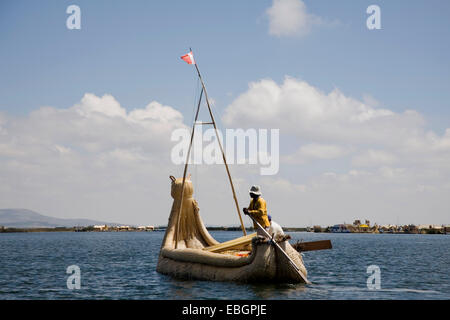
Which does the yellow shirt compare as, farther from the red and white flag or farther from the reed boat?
the red and white flag

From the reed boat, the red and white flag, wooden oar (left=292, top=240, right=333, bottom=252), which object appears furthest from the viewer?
the red and white flag

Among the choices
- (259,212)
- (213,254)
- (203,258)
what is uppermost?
(259,212)

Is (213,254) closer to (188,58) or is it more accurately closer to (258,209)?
(258,209)

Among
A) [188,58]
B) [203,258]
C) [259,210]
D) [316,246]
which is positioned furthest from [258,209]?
[188,58]

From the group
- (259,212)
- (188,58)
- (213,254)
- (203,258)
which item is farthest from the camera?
(188,58)

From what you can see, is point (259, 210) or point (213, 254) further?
point (213, 254)

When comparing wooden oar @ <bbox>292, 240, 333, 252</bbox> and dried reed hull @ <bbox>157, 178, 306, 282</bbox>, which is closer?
dried reed hull @ <bbox>157, 178, 306, 282</bbox>

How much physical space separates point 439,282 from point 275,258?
10.8 meters

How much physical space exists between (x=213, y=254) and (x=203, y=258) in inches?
22.6

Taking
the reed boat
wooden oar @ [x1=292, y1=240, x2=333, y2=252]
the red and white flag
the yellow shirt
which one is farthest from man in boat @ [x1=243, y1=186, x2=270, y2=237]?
the red and white flag

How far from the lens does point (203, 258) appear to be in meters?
19.2

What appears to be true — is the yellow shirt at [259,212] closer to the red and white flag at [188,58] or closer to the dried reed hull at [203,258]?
the dried reed hull at [203,258]

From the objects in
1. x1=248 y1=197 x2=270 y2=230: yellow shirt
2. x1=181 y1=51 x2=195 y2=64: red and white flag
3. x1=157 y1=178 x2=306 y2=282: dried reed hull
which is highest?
x1=181 y1=51 x2=195 y2=64: red and white flag

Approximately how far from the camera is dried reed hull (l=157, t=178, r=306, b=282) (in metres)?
16.3
